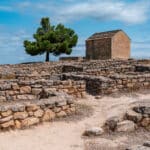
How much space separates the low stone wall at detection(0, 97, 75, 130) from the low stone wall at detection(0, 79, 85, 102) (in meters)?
2.16

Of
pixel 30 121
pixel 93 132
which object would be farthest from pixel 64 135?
pixel 30 121

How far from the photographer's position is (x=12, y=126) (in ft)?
29.6

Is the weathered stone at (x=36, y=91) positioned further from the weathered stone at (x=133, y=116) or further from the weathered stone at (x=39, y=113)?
the weathered stone at (x=133, y=116)


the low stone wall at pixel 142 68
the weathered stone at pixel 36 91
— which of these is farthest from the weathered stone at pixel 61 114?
the low stone wall at pixel 142 68

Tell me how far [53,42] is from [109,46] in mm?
8608

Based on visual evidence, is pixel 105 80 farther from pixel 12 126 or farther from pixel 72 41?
pixel 72 41

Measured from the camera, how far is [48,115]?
979 cm

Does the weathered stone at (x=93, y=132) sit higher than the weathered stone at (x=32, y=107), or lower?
lower

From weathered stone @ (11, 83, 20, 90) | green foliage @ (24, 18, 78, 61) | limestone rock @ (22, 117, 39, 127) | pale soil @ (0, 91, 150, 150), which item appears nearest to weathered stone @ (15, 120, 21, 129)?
limestone rock @ (22, 117, 39, 127)

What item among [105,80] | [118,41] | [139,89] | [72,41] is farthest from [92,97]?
[72,41]

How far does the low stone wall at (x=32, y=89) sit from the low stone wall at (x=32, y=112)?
2159mm

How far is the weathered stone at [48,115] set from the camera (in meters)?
9.70

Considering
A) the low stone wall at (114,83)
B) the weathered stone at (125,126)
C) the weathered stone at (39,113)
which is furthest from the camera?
the low stone wall at (114,83)

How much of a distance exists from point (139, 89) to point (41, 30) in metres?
35.1
